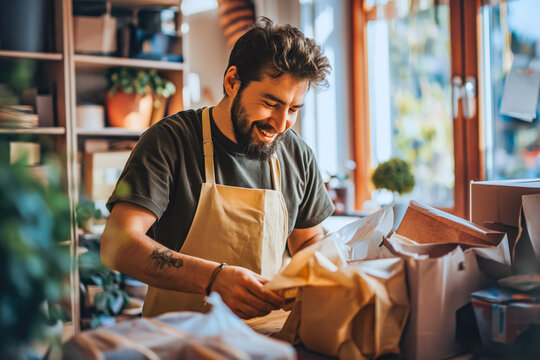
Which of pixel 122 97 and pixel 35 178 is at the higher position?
pixel 122 97

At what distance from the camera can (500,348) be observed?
34.8 inches

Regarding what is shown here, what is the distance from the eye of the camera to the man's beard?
5.02 feet

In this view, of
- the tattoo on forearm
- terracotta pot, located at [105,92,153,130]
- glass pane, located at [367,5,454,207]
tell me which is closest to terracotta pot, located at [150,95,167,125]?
terracotta pot, located at [105,92,153,130]

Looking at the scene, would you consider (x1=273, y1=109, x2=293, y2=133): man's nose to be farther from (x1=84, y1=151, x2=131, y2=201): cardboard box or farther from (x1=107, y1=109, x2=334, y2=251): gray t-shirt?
(x1=84, y1=151, x2=131, y2=201): cardboard box

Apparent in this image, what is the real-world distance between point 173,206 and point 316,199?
1.73 ft

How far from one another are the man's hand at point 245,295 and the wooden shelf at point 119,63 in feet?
6.74

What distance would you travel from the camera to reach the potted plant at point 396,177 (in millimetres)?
2805

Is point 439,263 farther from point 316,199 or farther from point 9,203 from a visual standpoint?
point 316,199

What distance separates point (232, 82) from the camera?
5.12 feet

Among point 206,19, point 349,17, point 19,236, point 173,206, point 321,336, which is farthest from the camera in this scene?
point 206,19

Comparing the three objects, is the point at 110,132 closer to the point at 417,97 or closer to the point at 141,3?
the point at 141,3

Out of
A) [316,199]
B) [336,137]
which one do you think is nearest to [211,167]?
[316,199]

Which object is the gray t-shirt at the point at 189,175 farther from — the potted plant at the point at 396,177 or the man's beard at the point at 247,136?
the potted plant at the point at 396,177

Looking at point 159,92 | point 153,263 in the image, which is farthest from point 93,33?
point 153,263
